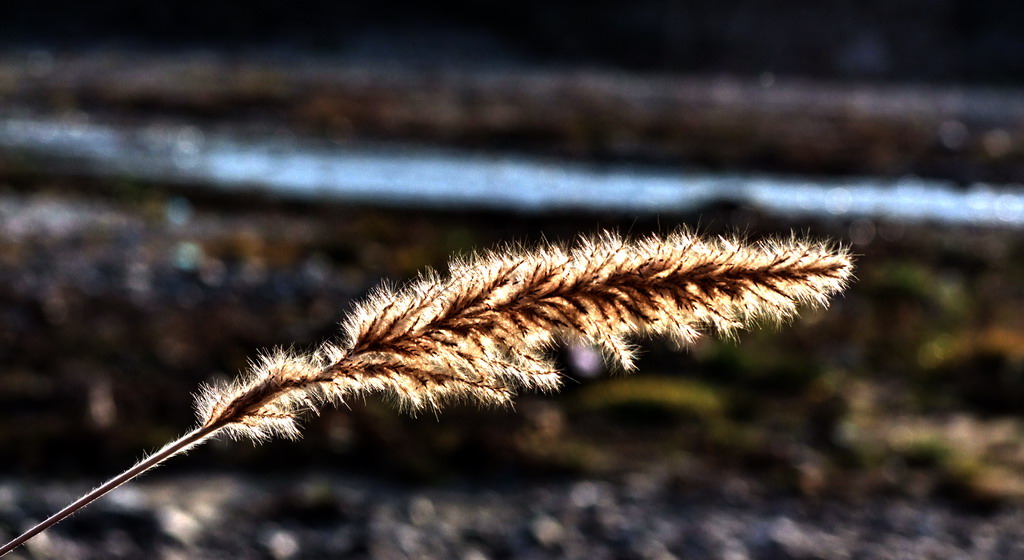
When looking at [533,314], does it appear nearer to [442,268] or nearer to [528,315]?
[528,315]

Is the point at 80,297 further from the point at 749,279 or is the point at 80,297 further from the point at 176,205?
the point at 749,279

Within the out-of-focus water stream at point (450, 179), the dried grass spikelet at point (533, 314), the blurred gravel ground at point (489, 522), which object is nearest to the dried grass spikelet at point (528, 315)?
the dried grass spikelet at point (533, 314)

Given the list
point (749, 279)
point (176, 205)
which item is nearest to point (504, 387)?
point (749, 279)

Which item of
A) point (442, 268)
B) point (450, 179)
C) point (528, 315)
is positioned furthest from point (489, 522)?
point (450, 179)

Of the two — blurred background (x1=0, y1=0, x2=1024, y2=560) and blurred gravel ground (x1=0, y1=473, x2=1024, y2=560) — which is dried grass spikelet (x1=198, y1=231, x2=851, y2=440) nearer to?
blurred background (x1=0, y1=0, x2=1024, y2=560)

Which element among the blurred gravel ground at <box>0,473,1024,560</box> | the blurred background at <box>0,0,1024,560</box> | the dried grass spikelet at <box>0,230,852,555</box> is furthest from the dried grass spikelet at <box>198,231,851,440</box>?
the blurred gravel ground at <box>0,473,1024,560</box>
